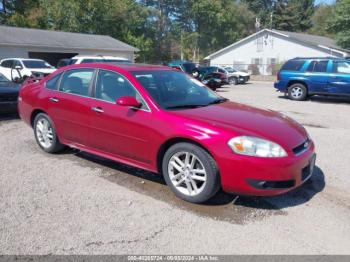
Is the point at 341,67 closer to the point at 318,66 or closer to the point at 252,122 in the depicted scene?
the point at 318,66

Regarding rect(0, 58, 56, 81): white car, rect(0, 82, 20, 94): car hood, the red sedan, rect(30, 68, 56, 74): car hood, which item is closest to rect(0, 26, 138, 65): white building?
rect(0, 58, 56, 81): white car

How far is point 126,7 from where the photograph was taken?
4888 centimetres

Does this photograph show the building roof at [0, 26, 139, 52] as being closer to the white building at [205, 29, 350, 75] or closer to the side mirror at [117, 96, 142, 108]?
the white building at [205, 29, 350, 75]

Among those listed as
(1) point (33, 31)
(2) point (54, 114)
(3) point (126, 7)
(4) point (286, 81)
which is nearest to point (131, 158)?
(2) point (54, 114)

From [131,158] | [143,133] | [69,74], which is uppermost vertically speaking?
[69,74]

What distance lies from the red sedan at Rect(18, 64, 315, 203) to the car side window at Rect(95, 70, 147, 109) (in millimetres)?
14

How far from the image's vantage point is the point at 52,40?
29.9m

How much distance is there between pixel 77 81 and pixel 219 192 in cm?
268

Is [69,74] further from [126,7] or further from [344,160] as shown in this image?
[126,7]

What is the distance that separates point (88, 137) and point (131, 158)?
86cm

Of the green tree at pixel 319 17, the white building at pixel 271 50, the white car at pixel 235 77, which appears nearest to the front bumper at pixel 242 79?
the white car at pixel 235 77

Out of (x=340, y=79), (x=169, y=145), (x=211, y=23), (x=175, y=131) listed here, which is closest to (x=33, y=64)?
(x=340, y=79)

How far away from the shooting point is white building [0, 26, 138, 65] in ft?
87.0

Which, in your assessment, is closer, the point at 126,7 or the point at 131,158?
the point at 131,158
